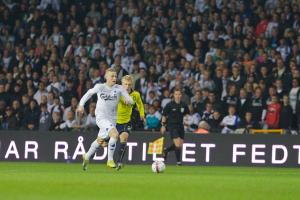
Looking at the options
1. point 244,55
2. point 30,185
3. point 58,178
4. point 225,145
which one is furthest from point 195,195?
point 244,55

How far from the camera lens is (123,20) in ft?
108

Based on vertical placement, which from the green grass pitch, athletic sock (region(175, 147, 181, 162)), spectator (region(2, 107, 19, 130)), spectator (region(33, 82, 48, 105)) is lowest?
athletic sock (region(175, 147, 181, 162))

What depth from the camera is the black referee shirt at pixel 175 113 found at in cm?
2586

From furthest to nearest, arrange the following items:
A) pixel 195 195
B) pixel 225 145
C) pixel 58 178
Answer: pixel 225 145
pixel 58 178
pixel 195 195

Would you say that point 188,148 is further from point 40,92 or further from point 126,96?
point 126,96

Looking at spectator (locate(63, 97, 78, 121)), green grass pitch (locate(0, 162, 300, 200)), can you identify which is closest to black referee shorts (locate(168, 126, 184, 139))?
spectator (locate(63, 97, 78, 121))

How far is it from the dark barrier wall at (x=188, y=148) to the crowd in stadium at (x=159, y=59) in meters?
0.69

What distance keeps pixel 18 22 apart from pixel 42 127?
6.13m

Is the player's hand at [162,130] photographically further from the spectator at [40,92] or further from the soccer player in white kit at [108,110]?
the soccer player in white kit at [108,110]

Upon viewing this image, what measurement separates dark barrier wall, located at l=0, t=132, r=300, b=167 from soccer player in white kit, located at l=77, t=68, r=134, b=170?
6.38 m

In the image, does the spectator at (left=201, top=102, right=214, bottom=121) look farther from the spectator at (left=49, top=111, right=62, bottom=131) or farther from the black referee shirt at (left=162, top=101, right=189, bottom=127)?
the spectator at (left=49, top=111, right=62, bottom=131)

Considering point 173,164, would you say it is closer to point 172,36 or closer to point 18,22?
point 172,36

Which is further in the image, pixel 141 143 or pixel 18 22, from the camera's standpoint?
pixel 18 22

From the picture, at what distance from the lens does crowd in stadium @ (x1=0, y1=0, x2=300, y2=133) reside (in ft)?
90.5
